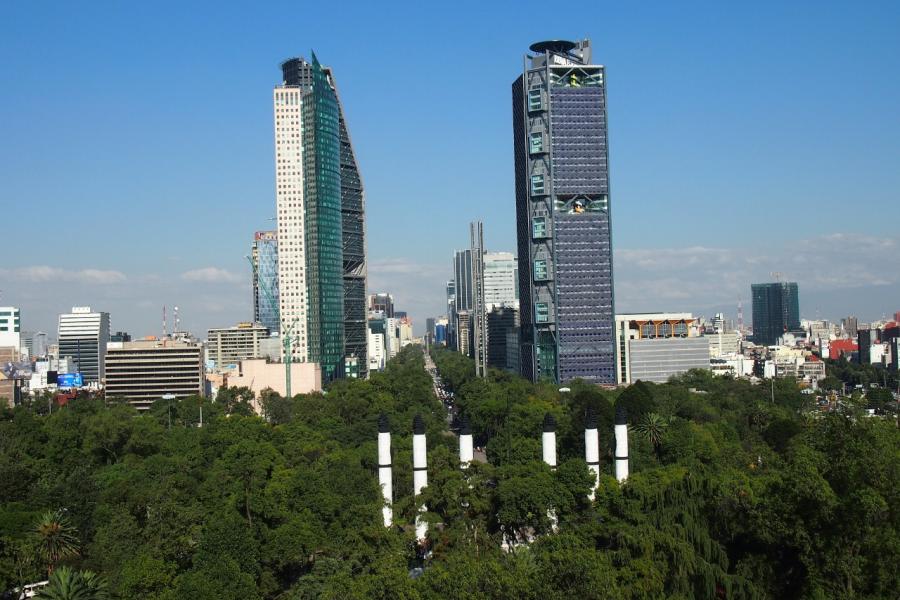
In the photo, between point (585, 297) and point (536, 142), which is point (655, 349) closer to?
point (585, 297)

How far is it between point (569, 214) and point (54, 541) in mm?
101245

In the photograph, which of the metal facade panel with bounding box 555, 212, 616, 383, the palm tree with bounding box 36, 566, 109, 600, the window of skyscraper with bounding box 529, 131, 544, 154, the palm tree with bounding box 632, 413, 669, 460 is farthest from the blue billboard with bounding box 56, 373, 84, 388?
the palm tree with bounding box 36, 566, 109, 600

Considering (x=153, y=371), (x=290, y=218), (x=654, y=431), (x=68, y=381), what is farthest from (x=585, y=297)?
(x=68, y=381)

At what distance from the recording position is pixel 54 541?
46.1 m

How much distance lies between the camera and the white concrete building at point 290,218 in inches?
6216

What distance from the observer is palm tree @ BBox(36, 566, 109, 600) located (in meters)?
36.7

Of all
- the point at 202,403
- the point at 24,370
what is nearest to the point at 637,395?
the point at 202,403

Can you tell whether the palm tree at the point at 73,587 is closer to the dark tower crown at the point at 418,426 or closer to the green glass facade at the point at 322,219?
the dark tower crown at the point at 418,426

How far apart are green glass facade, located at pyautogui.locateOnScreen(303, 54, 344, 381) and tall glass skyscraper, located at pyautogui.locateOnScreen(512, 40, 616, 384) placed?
118 feet

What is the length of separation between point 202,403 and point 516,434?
1764 inches

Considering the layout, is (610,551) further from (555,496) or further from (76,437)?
(76,437)

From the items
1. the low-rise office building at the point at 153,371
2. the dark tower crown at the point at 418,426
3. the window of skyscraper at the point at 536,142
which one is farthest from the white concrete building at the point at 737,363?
the dark tower crown at the point at 418,426

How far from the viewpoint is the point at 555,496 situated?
2040 inches

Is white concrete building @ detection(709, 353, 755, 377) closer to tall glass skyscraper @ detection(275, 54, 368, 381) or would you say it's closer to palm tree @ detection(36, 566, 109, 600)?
tall glass skyscraper @ detection(275, 54, 368, 381)
